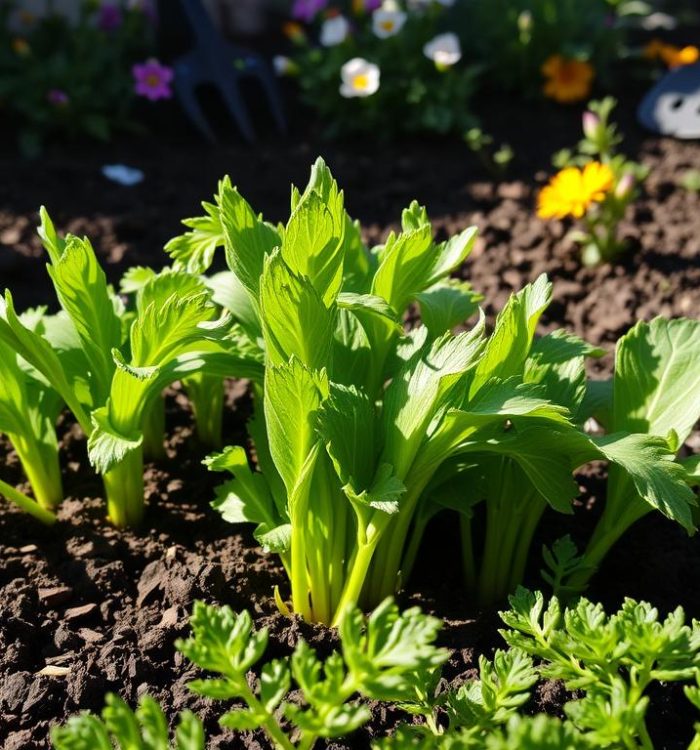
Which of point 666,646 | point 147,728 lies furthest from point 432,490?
point 147,728

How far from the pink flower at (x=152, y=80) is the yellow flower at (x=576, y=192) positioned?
5.77 feet

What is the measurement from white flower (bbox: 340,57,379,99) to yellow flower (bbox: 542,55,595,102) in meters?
0.80

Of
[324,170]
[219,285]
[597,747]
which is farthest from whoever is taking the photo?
[219,285]

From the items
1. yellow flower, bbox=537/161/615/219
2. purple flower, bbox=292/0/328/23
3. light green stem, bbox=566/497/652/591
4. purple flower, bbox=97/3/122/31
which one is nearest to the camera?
light green stem, bbox=566/497/652/591

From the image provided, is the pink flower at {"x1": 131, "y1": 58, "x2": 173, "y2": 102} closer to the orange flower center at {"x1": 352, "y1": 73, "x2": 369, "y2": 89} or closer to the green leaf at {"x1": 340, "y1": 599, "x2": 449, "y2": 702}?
the orange flower center at {"x1": 352, "y1": 73, "x2": 369, "y2": 89}

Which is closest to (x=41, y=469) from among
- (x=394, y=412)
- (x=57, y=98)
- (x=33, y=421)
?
(x=33, y=421)

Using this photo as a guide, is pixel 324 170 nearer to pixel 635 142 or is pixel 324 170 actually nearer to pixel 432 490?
pixel 432 490

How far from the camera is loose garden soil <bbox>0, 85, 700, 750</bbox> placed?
59.2 inches

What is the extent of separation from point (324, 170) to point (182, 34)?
282 cm

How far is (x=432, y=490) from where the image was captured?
166 cm

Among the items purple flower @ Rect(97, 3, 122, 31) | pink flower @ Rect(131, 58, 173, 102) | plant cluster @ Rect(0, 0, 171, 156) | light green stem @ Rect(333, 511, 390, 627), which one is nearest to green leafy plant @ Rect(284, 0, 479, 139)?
pink flower @ Rect(131, 58, 173, 102)

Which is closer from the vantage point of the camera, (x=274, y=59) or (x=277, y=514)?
(x=277, y=514)

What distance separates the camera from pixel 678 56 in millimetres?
4137

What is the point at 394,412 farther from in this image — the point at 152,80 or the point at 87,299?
the point at 152,80
